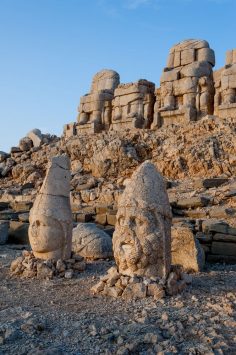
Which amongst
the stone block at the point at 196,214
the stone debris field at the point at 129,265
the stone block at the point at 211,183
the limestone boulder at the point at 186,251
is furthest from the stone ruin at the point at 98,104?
the limestone boulder at the point at 186,251

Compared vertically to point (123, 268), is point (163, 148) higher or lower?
higher

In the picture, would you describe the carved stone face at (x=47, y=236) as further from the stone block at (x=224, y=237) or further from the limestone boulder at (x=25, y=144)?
the limestone boulder at (x=25, y=144)

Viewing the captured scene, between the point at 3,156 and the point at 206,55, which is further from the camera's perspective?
the point at 3,156

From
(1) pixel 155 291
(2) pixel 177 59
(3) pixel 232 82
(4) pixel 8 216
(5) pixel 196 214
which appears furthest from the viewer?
(2) pixel 177 59

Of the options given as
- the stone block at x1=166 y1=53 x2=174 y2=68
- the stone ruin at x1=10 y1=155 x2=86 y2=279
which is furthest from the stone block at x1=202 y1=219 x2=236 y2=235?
the stone block at x1=166 y1=53 x2=174 y2=68

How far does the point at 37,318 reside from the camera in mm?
3967

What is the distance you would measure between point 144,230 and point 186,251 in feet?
6.29

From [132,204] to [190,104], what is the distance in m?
15.1

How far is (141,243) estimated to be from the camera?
16.9ft

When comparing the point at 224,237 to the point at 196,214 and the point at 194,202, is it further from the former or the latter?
the point at 194,202

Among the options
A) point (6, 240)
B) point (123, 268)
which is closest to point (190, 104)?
point (6, 240)

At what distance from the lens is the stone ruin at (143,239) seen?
5.06m

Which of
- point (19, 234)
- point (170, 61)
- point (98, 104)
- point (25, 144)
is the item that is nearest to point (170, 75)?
point (170, 61)

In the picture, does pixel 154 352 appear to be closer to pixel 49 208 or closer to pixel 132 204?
pixel 132 204
